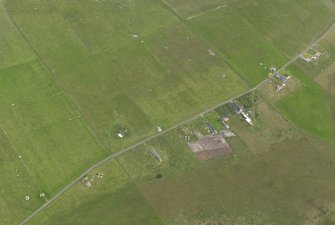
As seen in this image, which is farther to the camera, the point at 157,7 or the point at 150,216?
the point at 157,7

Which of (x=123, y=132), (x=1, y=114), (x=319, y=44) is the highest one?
(x=319, y=44)

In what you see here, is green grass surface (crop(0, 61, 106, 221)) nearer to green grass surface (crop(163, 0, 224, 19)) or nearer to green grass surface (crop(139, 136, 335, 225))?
green grass surface (crop(139, 136, 335, 225))

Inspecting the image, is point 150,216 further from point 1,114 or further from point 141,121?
point 1,114

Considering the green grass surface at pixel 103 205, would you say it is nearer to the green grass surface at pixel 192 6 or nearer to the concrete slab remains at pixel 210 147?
the concrete slab remains at pixel 210 147

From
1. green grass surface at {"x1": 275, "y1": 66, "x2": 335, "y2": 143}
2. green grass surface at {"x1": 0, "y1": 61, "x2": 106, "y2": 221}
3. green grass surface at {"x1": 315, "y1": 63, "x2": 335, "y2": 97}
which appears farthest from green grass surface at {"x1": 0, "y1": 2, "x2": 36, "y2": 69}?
green grass surface at {"x1": 315, "y1": 63, "x2": 335, "y2": 97}

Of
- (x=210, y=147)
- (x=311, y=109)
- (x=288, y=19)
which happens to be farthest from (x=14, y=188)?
(x=288, y=19)

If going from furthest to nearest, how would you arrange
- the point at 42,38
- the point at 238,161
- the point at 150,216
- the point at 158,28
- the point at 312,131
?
1. the point at 158,28
2. the point at 42,38
3. the point at 312,131
4. the point at 238,161
5. the point at 150,216

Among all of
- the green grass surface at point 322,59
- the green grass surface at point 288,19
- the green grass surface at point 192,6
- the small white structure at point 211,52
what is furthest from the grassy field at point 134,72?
the green grass surface at point 322,59

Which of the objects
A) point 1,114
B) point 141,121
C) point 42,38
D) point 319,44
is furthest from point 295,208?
point 42,38

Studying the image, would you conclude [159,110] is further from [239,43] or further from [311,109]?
[311,109]
